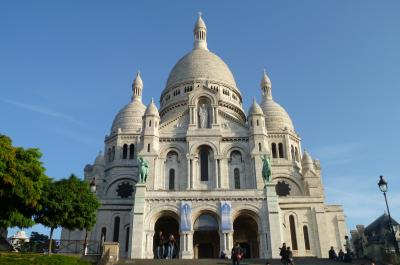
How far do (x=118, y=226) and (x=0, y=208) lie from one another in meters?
20.0

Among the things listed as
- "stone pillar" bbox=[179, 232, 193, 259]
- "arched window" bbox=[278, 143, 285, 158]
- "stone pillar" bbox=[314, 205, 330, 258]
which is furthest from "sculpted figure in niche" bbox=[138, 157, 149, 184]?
"arched window" bbox=[278, 143, 285, 158]

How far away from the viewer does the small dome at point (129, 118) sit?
53.9 meters

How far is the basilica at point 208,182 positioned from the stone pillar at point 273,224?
3.2 inches

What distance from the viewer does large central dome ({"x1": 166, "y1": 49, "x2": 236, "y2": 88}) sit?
57875mm

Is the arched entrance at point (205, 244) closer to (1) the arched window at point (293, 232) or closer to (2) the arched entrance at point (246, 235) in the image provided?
(2) the arched entrance at point (246, 235)

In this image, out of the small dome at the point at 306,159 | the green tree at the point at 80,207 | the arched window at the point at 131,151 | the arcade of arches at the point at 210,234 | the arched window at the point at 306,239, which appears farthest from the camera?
the arched window at the point at 131,151

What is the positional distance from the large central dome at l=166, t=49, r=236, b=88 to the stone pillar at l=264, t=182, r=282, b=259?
24333 mm

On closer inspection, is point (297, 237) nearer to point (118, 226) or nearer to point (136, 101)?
point (118, 226)

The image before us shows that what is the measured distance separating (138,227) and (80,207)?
7222mm

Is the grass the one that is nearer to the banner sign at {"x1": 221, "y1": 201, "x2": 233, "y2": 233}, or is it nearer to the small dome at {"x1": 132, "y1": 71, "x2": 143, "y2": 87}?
the banner sign at {"x1": 221, "y1": 201, "x2": 233, "y2": 233}

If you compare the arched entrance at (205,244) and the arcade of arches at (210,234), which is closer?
the arcade of arches at (210,234)

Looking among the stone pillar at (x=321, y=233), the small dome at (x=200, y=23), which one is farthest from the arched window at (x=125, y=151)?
the small dome at (x=200, y=23)

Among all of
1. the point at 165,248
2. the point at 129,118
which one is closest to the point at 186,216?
the point at 165,248

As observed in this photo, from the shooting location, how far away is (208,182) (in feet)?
134
